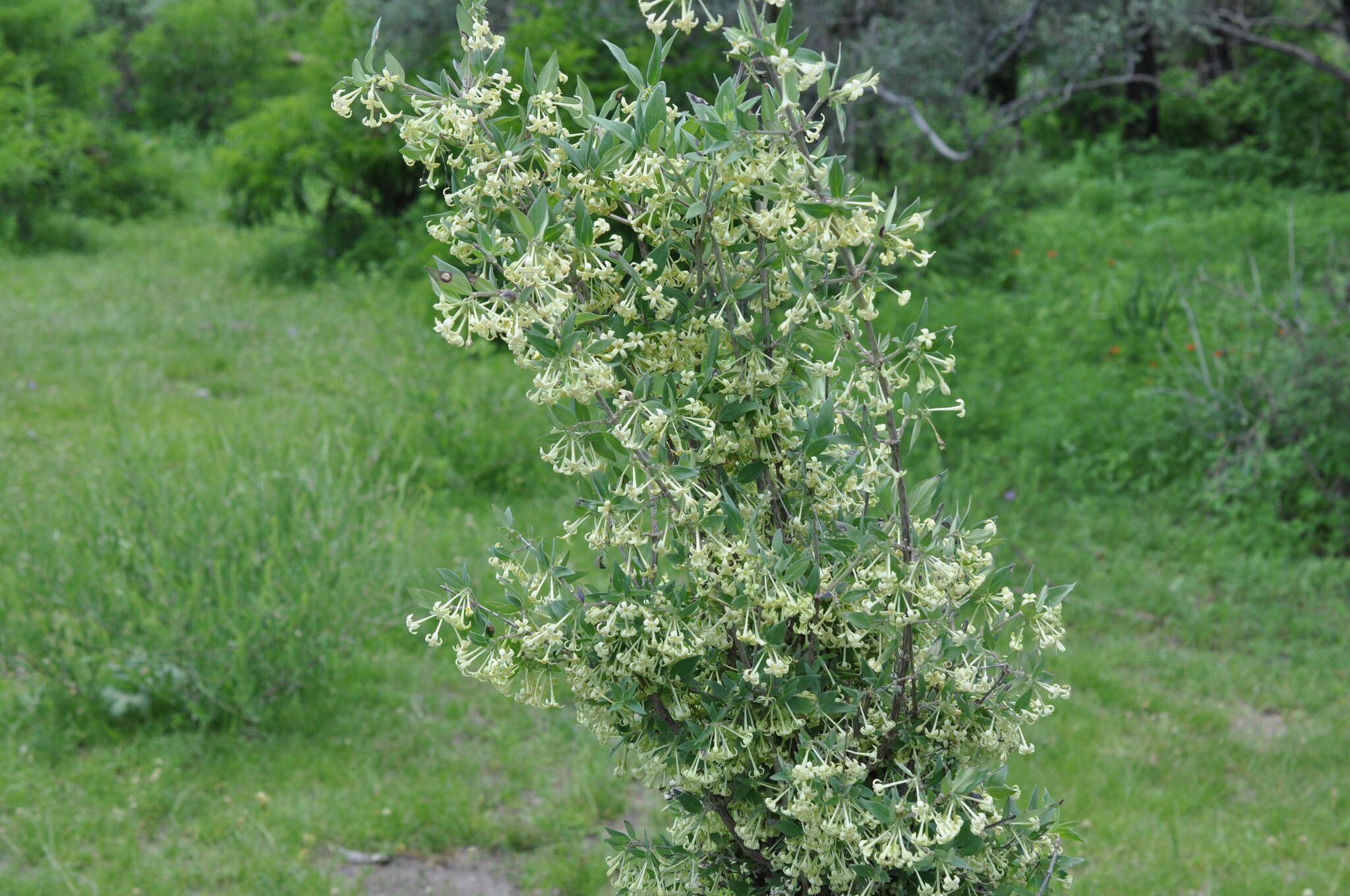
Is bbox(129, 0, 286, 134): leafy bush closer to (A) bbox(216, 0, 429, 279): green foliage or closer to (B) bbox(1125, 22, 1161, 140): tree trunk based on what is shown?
(A) bbox(216, 0, 429, 279): green foliage

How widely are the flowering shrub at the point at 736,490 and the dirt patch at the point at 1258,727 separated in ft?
9.82

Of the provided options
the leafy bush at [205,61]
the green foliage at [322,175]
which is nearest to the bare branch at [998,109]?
the green foliage at [322,175]

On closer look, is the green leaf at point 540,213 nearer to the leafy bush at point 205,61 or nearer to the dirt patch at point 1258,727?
the dirt patch at point 1258,727

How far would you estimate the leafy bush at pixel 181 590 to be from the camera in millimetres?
4035

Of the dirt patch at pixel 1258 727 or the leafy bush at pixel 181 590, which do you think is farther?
the dirt patch at pixel 1258 727

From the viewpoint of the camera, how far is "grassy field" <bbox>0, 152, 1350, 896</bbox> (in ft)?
12.1

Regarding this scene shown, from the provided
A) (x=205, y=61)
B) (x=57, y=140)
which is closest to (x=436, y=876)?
(x=57, y=140)

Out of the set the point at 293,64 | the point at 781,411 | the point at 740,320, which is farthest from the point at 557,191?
the point at 293,64

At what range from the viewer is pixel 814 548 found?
1.55 metres

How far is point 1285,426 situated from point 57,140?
11.6 m

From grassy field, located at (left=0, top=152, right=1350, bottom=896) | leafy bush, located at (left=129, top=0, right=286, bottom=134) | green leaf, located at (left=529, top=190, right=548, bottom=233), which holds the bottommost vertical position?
leafy bush, located at (left=129, top=0, right=286, bottom=134)

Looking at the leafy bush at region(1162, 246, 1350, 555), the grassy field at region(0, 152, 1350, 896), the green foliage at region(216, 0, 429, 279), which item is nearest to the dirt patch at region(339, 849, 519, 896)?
the grassy field at region(0, 152, 1350, 896)

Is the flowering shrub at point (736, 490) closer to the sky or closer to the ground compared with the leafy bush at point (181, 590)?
closer to the sky

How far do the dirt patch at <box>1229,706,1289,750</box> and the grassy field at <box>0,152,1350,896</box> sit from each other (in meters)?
0.02
